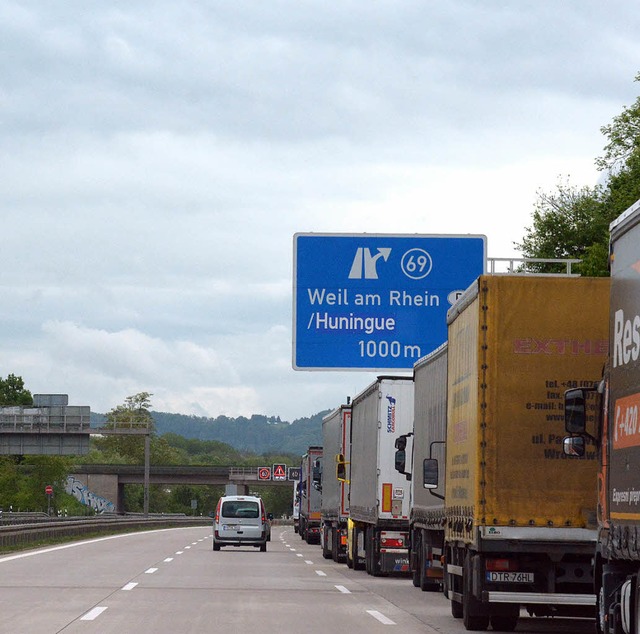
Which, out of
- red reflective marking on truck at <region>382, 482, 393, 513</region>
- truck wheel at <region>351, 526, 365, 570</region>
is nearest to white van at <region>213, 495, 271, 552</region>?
truck wheel at <region>351, 526, 365, 570</region>

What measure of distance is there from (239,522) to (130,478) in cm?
10399

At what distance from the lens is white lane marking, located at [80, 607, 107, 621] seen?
15.7 m

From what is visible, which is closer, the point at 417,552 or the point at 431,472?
the point at 431,472

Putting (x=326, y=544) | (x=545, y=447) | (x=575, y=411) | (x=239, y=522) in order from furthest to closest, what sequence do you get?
(x=239, y=522) < (x=326, y=544) < (x=545, y=447) < (x=575, y=411)

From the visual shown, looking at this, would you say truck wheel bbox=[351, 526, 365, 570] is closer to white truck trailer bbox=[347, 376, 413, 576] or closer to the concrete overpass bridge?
white truck trailer bbox=[347, 376, 413, 576]

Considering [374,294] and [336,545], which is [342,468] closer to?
[336,545]

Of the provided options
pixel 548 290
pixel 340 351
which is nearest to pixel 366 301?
pixel 340 351

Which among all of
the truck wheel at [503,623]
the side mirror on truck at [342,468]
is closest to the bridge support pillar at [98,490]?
the side mirror on truck at [342,468]

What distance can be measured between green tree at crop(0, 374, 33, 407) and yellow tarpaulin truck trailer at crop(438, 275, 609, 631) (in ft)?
434

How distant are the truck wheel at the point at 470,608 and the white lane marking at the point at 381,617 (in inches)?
36.8

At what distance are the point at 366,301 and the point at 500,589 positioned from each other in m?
13.8

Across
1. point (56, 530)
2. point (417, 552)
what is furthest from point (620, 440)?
point (56, 530)

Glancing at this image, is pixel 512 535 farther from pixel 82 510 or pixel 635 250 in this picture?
pixel 82 510

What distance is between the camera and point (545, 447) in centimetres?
1382
